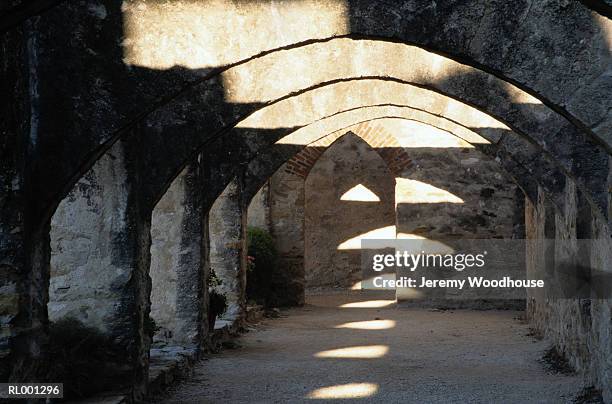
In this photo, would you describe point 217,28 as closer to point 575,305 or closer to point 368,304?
point 575,305

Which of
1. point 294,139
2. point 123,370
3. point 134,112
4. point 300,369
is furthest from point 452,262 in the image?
point 134,112

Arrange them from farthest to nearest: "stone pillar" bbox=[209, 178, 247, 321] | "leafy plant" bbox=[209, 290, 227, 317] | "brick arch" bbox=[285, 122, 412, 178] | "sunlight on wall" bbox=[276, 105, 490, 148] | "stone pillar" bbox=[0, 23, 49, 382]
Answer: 1. "brick arch" bbox=[285, 122, 412, 178]
2. "stone pillar" bbox=[209, 178, 247, 321]
3. "sunlight on wall" bbox=[276, 105, 490, 148]
4. "leafy plant" bbox=[209, 290, 227, 317]
5. "stone pillar" bbox=[0, 23, 49, 382]

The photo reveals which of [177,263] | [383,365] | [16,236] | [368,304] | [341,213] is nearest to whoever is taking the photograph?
[16,236]

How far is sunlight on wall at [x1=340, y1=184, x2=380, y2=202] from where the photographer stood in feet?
56.1

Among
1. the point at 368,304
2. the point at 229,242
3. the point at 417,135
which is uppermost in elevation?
the point at 417,135

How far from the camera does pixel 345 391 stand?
20.7ft

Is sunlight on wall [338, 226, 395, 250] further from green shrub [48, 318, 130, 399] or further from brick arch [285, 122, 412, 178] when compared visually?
green shrub [48, 318, 130, 399]

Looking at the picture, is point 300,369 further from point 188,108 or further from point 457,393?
point 188,108

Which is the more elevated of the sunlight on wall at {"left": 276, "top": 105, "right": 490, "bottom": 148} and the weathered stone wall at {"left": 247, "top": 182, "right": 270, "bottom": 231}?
the sunlight on wall at {"left": 276, "top": 105, "right": 490, "bottom": 148}

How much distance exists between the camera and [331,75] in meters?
6.46

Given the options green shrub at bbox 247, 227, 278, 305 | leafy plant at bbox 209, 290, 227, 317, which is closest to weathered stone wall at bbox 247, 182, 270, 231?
green shrub at bbox 247, 227, 278, 305

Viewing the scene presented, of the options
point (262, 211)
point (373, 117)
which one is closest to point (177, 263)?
point (373, 117)

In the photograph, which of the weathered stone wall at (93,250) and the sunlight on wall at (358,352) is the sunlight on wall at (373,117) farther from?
the weathered stone wall at (93,250)

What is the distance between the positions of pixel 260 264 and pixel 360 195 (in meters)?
4.19
